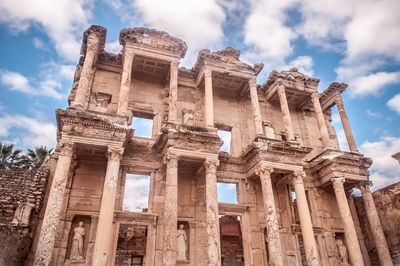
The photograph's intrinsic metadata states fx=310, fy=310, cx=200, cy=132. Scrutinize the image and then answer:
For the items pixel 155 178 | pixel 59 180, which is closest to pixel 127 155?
pixel 155 178

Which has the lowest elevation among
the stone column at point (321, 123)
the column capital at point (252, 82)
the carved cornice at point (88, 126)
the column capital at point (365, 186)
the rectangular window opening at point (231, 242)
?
the rectangular window opening at point (231, 242)

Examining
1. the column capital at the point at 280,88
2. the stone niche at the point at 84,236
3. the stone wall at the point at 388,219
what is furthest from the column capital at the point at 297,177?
the stone niche at the point at 84,236

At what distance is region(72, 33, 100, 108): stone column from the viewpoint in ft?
42.5

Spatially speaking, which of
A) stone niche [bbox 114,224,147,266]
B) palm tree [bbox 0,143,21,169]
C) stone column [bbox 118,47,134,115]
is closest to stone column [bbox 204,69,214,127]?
stone column [bbox 118,47,134,115]

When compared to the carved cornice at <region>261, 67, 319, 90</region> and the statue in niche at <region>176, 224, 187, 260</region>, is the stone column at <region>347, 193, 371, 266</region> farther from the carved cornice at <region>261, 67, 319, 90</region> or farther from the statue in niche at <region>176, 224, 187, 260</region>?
the statue in niche at <region>176, 224, 187, 260</region>

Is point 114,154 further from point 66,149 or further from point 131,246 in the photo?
point 131,246

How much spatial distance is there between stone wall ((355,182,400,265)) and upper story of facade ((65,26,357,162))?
3.06 m

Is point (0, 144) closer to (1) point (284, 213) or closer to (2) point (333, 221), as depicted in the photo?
(1) point (284, 213)

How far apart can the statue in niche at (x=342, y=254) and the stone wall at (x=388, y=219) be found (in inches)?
80.0

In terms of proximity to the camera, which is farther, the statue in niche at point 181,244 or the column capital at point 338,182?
the column capital at point 338,182

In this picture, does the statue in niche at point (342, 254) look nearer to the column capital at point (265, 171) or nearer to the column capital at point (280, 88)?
the column capital at point (265, 171)

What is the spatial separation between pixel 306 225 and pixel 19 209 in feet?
37.5

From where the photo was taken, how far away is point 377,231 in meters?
14.5

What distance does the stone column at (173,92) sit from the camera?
1397cm
